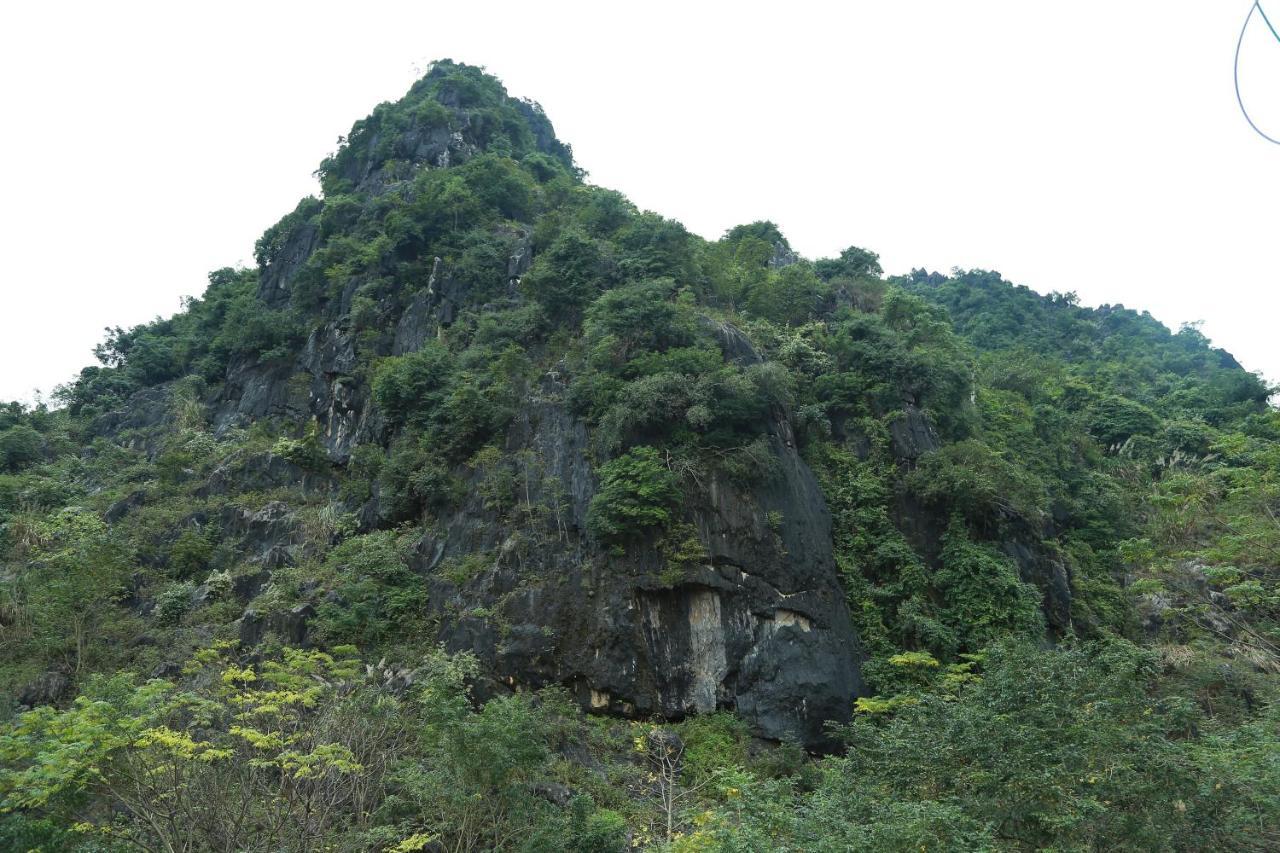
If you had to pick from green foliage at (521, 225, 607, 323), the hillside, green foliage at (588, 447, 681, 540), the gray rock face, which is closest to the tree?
the hillside

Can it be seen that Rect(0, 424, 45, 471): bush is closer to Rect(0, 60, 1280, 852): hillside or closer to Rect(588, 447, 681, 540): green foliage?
Rect(0, 60, 1280, 852): hillside

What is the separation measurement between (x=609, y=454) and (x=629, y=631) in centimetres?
455

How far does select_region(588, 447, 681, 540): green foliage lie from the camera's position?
56.2ft

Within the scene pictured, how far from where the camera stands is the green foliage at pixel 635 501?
17125 mm

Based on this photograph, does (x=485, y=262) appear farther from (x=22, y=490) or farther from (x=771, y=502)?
(x=22, y=490)

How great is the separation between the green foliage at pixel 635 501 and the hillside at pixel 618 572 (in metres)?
0.09

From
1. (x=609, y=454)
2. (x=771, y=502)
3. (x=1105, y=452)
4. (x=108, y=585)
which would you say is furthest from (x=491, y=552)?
(x=1105, y=452)

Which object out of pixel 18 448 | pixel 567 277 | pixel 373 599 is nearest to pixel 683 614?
pixel 373 599

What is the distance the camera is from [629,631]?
16.5 meters

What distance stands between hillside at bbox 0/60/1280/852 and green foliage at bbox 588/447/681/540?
0.09 meters

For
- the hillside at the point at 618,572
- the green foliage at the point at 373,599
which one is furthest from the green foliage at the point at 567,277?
the green foliage at the point at 373,599

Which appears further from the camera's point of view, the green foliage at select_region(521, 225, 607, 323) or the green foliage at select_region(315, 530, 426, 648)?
the green foliage at select_region(521, 225, 607, 323)

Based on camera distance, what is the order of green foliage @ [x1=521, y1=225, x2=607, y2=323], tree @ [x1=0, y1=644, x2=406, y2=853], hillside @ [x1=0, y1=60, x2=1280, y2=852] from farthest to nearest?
1. green foliage @ [x1=521, y1=225, x2=607, y2=323]
2. hillside @ [x1=0, y1=60, x2=1280, y2=852]
3. tree @ [x1=0, y1=644, x2=406, y2=853]

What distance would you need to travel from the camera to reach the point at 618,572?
17203 mm
